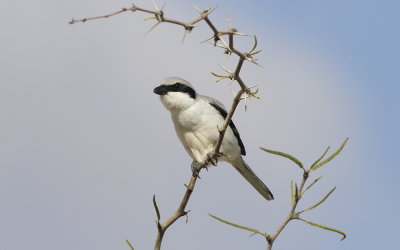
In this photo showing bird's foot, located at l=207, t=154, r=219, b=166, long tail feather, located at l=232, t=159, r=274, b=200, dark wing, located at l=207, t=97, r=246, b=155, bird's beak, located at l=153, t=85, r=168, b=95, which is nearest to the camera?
bird's foot, located at l=207, t=154, r=219, b=166

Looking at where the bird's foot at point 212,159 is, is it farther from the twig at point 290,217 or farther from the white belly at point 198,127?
the twig at point 290,217

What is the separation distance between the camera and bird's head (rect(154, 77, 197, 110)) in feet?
22.6

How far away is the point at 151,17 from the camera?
2582 mm

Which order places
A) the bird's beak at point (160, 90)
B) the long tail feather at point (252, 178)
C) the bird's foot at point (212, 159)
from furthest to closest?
the long tail feather at point (252, 178) → the bird's beak at point (160, 90) → the bird's foot at point (212, 159)

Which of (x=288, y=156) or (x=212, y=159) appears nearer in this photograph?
(x=288, y=156)

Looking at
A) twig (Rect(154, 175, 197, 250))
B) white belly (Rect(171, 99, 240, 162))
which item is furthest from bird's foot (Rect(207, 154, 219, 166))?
white belly (Rect(171, 99, 240, 162))

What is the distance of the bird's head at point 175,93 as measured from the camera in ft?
22.6

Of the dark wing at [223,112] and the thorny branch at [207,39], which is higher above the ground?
the dark wing at [223,112]

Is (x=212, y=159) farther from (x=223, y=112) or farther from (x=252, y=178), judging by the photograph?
(x=252, y=178)

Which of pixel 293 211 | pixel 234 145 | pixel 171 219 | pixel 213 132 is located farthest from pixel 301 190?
pixel 234 145

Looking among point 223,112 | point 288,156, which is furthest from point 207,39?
point 223,112

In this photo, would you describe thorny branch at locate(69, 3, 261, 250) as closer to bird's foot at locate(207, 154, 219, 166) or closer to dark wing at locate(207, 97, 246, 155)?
bird's foot at locate(207, 154, 219, 166)

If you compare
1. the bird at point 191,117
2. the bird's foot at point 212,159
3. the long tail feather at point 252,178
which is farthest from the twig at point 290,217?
the long tail feather at point 252,178

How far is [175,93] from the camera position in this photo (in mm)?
6906
